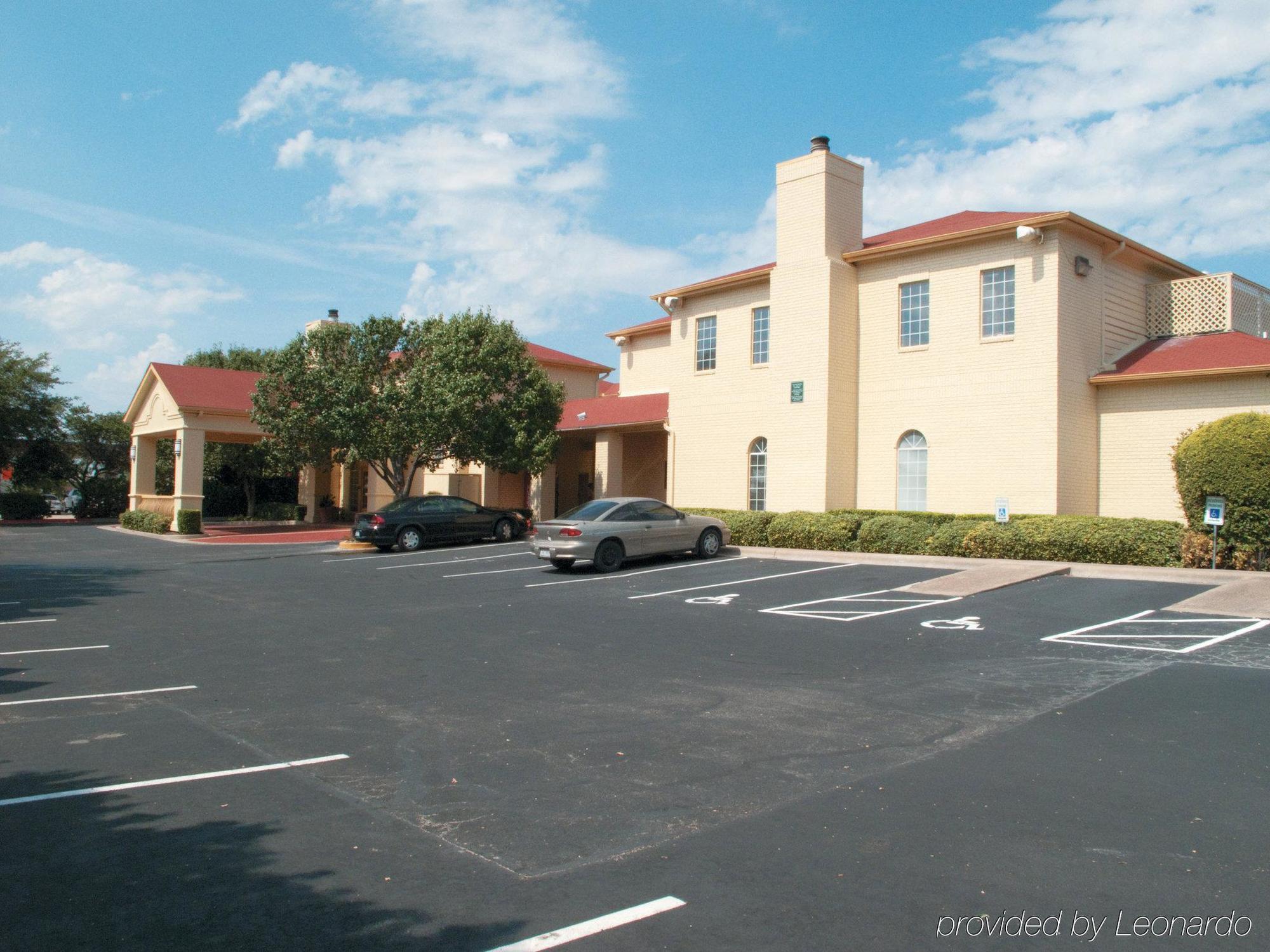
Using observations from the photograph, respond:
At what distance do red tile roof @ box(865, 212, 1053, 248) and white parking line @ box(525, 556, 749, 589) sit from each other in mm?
8182

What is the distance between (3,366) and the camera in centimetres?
3903

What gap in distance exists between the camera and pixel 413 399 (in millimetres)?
27328

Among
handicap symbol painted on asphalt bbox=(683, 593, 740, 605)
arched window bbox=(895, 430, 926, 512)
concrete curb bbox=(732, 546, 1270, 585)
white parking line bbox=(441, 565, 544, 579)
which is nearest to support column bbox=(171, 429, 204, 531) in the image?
white parking line bbox=(441, 565, 544, 579)

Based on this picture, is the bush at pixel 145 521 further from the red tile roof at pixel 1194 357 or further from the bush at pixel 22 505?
the red tile roof at pixel 1194 357

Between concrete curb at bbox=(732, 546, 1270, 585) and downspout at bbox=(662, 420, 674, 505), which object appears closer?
concrete curb at bbox=(732, 546, 1270, 585)

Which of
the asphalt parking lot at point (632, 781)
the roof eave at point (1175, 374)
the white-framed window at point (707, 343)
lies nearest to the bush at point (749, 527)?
the white-framed window at point (707, 343)

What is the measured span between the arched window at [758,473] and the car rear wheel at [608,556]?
269 inches

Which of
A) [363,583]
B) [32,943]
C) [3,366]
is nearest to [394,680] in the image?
[32,943]

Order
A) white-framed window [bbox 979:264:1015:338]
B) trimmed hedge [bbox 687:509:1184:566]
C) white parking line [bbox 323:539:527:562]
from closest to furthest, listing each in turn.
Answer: trimmed hedge [bbox 687:509:1184:566] → white-framed window [bbox 979:264:1015:338] → white parking line [bbox 323:539:527:562]

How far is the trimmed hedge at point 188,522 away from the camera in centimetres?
3030

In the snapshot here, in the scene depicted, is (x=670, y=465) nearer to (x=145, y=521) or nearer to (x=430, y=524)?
(x=430, y=524)

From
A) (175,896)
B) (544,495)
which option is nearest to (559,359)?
(544,495)

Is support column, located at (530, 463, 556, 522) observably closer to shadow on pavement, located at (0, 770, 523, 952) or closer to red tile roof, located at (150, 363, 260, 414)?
red tile roof, located at (150, 363, 260, 414)

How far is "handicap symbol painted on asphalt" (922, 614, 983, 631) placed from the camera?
11.7m
